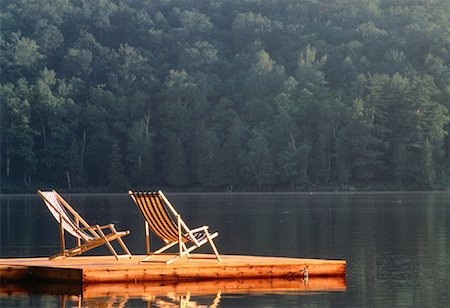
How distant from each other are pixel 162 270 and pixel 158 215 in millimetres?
672

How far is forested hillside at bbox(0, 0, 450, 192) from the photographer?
72.6 meters

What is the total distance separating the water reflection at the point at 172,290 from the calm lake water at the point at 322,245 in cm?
4

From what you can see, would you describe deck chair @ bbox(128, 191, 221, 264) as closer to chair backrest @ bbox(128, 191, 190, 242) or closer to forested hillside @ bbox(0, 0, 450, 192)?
chair backrest @ bbox(128, 191, 190, 242)

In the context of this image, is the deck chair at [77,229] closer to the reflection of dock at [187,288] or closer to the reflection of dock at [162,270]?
the reflection of dock at [162,270]

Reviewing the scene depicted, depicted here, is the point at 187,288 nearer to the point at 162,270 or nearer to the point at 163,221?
the point at 162,270

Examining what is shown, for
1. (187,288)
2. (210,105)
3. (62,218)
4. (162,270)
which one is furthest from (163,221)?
(210,105)

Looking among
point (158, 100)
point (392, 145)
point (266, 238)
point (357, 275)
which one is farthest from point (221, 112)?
point (357, 275)

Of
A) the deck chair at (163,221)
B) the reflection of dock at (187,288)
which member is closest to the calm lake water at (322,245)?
the reflection of dock at (187,288)

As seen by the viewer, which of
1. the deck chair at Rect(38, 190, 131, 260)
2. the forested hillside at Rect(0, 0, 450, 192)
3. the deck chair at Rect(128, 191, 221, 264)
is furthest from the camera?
the forested hillside at Rect(0, 0, 450, 192)

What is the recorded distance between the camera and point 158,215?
1565 centimetres

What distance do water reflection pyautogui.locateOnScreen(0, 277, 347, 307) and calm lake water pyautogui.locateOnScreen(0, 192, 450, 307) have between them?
0.04 metres

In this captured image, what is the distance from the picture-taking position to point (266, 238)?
25.2 m

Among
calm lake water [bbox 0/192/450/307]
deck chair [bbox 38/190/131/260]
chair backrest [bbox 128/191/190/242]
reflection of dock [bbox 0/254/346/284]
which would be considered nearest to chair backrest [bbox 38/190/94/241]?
deck chair [bbox 38/190/131/260]

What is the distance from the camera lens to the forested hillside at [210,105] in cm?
7262
